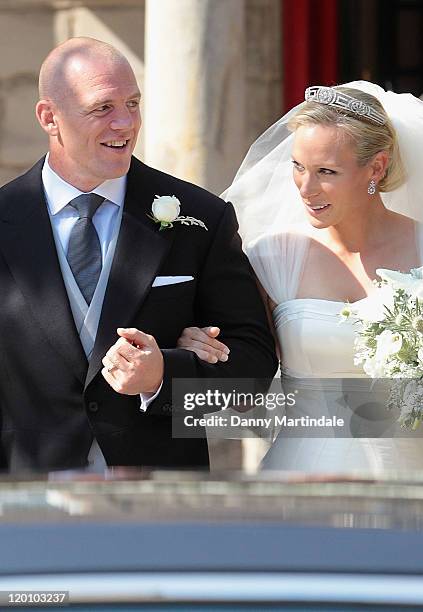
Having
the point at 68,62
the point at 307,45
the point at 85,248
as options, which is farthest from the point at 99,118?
the point at 307,45

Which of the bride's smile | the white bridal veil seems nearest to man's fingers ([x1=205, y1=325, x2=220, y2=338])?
the bride's smile

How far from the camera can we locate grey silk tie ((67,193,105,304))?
3.07 meters

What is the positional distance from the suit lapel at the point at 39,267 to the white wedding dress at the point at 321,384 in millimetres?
604

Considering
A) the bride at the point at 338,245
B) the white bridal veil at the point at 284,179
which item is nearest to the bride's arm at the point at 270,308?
the bride at the point at 338,245

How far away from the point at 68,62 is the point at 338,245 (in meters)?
0.94

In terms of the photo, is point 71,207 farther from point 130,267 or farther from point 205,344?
point 205,344

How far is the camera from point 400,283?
10.4 ft

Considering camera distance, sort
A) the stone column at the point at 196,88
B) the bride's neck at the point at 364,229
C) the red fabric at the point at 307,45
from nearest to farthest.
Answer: the bride's neck at the point at 364,229, the stone column at the point at 196,88, the red fabric at the point at 307,45

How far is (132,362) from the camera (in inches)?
112

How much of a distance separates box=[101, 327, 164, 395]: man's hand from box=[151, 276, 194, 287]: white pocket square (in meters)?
0.21

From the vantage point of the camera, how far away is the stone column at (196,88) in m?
5.19

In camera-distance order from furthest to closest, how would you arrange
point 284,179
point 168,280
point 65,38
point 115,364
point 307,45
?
1. point 65,38
2. point 307,45
3. point 284,179
4. point 168,280
5. point 115,364

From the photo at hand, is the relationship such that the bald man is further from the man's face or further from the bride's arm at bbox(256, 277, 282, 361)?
the bride's arm at bbox(256, 277, 282, 361)

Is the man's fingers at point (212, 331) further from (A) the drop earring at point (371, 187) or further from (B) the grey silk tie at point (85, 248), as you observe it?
(A) the drop earring at point (371, 187)
